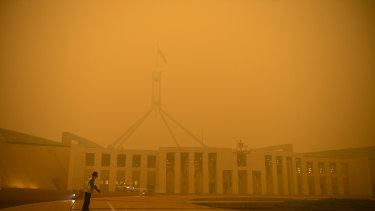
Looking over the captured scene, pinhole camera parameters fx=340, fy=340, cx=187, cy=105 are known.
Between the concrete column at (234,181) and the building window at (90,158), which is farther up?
the building window at (90,158)

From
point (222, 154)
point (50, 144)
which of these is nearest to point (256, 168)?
point (222, 154)

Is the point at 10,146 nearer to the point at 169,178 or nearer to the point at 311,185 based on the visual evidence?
the point at 169,178

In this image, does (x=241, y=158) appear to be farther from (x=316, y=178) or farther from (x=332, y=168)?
(x=332, y=168)

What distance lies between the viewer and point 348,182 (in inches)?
2192

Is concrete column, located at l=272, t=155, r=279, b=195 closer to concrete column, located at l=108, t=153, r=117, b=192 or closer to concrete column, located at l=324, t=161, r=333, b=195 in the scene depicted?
concrete column, located at l=324, t=161, r=333, b=195

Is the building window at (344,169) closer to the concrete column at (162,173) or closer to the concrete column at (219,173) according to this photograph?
the concrete column at (219,173)

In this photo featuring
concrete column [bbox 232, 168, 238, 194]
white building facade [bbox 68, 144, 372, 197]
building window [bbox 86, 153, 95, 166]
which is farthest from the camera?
building window [bbox 86, 153, 95, 166]

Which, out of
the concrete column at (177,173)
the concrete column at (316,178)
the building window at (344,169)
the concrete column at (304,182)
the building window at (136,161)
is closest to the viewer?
the concrete column at (177,173)

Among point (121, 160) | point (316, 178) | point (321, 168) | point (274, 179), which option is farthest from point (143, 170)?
point (321, 168)

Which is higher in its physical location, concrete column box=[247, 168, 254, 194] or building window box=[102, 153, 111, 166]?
building window box=[102, 153, 111, 166]

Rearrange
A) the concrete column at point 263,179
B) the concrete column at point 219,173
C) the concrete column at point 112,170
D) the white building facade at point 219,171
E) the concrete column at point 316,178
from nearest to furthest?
1. the concrete column at point 219,173
2. the white building facade at point 219,171
3. the concrete column at point 112,170
4. the concrete column at point 263,179
5. the concrete column at point 316,178

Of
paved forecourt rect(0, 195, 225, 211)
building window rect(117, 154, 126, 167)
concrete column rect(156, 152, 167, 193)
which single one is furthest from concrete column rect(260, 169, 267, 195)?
paved forecourt rect(0, 195, 225, 211)

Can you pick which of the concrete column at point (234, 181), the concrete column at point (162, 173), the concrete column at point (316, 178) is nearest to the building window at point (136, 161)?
the concrete column at point (162, 173)

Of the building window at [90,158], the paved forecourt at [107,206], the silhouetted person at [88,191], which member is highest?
the building window at [90,158]
